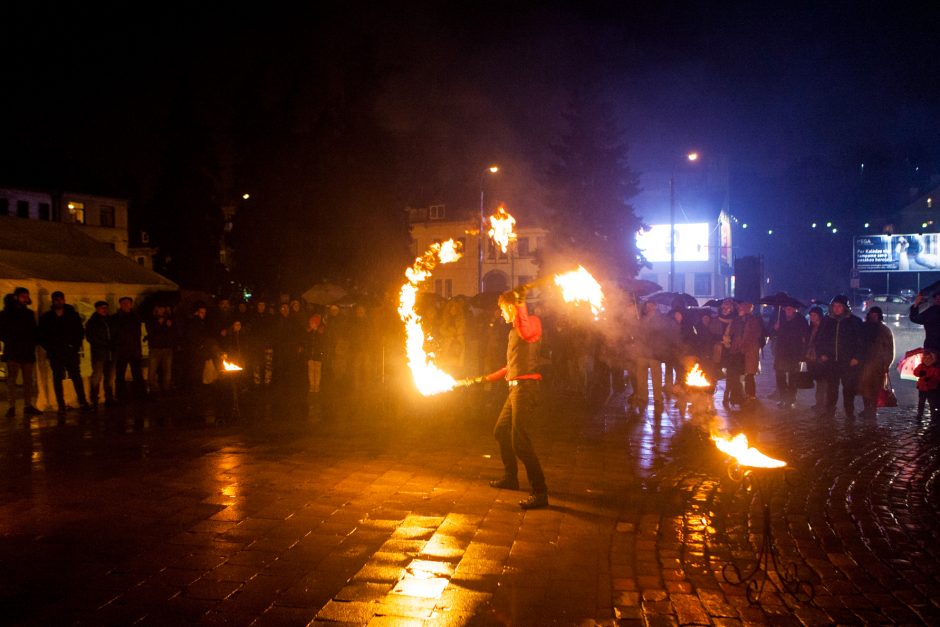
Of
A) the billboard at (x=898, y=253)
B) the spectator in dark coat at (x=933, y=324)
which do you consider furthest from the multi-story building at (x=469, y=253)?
the spectator in dark coat at (x=933, y=324)

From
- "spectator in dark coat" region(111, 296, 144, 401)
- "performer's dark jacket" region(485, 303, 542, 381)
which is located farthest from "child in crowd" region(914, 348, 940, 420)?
"spectator in dark coat" region(111, 296, 144, 401)

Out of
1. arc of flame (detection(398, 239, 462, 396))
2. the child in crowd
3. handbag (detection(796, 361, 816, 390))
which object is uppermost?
arc of flame (detection(398, 239, 462, 396))

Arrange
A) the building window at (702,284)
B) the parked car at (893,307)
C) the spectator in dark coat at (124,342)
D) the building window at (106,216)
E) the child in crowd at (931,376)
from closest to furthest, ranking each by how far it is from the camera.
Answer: the child in crowd at (931,376) < the spectator in dark coat at (124,342) < the parked car at (893,307) < the building window at (106,216) < the building window at (702,284)

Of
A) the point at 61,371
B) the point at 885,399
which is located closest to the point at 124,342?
the point at 61,371

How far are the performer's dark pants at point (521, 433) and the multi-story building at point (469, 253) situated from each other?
165 ft

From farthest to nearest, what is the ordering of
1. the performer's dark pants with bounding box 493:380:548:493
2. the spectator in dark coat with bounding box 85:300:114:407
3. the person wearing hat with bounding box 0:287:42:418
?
1. the spectator in dark coat with bounding box 85:300:114:407
2. the person wearing hat with bounding box 0:287:42:418
3. the performer's dark pants with bounding box 493:380:548:493

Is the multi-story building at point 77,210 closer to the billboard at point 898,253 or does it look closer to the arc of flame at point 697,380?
the arc of flame at point 697,380

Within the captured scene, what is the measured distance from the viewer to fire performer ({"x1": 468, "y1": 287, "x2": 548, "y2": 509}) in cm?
678

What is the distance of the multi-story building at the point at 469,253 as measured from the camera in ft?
194

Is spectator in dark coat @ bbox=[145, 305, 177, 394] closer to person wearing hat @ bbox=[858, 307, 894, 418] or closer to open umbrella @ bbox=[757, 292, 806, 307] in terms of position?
open umbrella @ bbox=[757, 292, 806, 307]

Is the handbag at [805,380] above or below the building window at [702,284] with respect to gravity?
below

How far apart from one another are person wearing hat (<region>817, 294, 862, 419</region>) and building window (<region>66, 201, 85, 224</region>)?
55009 mm

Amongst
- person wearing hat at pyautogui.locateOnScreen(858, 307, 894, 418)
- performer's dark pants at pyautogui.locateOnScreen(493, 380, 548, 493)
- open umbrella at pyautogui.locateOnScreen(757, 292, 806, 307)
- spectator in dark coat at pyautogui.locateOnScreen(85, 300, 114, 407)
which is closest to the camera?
performer's dark pants at pyautogui.locateOnScreen(493, 380, 548, 493)

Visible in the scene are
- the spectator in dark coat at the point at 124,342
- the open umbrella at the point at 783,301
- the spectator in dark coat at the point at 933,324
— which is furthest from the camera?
the open umbrella at the point at 783,301
